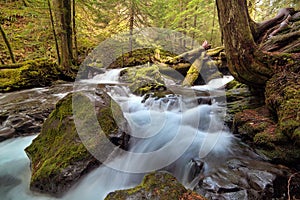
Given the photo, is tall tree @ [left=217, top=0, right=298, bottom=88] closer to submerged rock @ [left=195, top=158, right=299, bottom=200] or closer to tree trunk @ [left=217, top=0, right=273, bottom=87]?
tree trunk @ [left=217, top=0, right=273, bottom=87]

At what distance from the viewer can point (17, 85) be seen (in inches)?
274

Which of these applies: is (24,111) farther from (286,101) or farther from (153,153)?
(286,101)

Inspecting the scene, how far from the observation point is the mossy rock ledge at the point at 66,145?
2637 millimetres

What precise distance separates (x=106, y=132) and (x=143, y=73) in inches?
243

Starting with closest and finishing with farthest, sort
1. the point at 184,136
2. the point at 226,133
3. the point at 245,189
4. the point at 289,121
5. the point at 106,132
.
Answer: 1. the point at 245,189
2. the point at 289,121
3. the point at 106,132
4. the point at 226,133
5. the point at 184,136

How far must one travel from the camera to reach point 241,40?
3707mm

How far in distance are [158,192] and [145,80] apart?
6.68 metres

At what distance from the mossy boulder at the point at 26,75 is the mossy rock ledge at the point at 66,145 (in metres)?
4.54

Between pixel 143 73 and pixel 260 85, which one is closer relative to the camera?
pixel 260 85

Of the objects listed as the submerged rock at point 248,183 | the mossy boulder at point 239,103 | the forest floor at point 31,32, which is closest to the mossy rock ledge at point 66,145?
the submerged rock at point 248,183

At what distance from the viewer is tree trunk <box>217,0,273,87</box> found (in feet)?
11.9

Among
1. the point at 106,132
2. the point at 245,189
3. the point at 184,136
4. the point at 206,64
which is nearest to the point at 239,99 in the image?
the point at 184,136

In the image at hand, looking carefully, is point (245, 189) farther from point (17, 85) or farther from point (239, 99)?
point (17, 85)

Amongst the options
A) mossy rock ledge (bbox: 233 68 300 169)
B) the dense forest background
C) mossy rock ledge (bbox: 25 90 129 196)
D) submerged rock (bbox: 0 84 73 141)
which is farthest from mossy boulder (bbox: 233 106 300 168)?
the dense forest background
